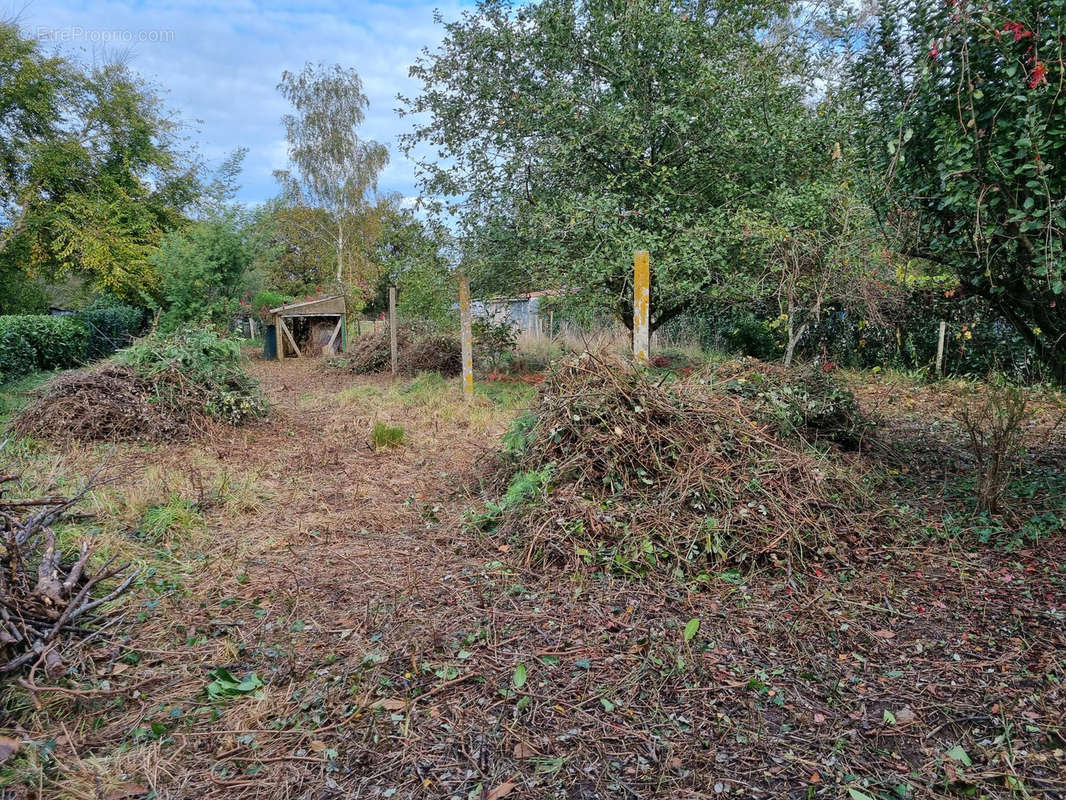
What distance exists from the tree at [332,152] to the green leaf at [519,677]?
21.9 meters

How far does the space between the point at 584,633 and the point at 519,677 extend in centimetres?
42

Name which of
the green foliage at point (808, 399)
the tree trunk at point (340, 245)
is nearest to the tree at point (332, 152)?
the tree trunk at point (340, 245)

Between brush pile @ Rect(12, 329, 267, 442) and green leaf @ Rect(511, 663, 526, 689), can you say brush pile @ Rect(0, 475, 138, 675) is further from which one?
brush pile @ Rect(12, 329, 267, 442)

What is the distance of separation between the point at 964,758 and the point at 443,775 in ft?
5.49

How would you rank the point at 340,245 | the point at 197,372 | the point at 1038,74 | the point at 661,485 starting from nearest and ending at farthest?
1. the point at 1038,74
2. the point at 661,485
3. the point at 197,372
4. the point at 340,245

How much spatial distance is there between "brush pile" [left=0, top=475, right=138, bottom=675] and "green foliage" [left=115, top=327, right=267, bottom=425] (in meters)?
3.64

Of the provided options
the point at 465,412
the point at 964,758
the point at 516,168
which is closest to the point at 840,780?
the point at 964,758

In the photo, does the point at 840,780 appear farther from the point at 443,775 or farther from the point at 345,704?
the point at 345,704

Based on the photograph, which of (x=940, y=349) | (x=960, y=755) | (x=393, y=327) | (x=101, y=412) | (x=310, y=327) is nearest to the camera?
(x=960, y=755)

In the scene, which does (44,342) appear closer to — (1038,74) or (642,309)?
(642,309)

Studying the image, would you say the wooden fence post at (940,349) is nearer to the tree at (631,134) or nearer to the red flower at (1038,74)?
the tree at (631,134)

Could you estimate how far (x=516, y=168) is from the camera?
25.7ft

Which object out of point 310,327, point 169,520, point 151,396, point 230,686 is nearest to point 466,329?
point 151,396

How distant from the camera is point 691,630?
2.61 metres
